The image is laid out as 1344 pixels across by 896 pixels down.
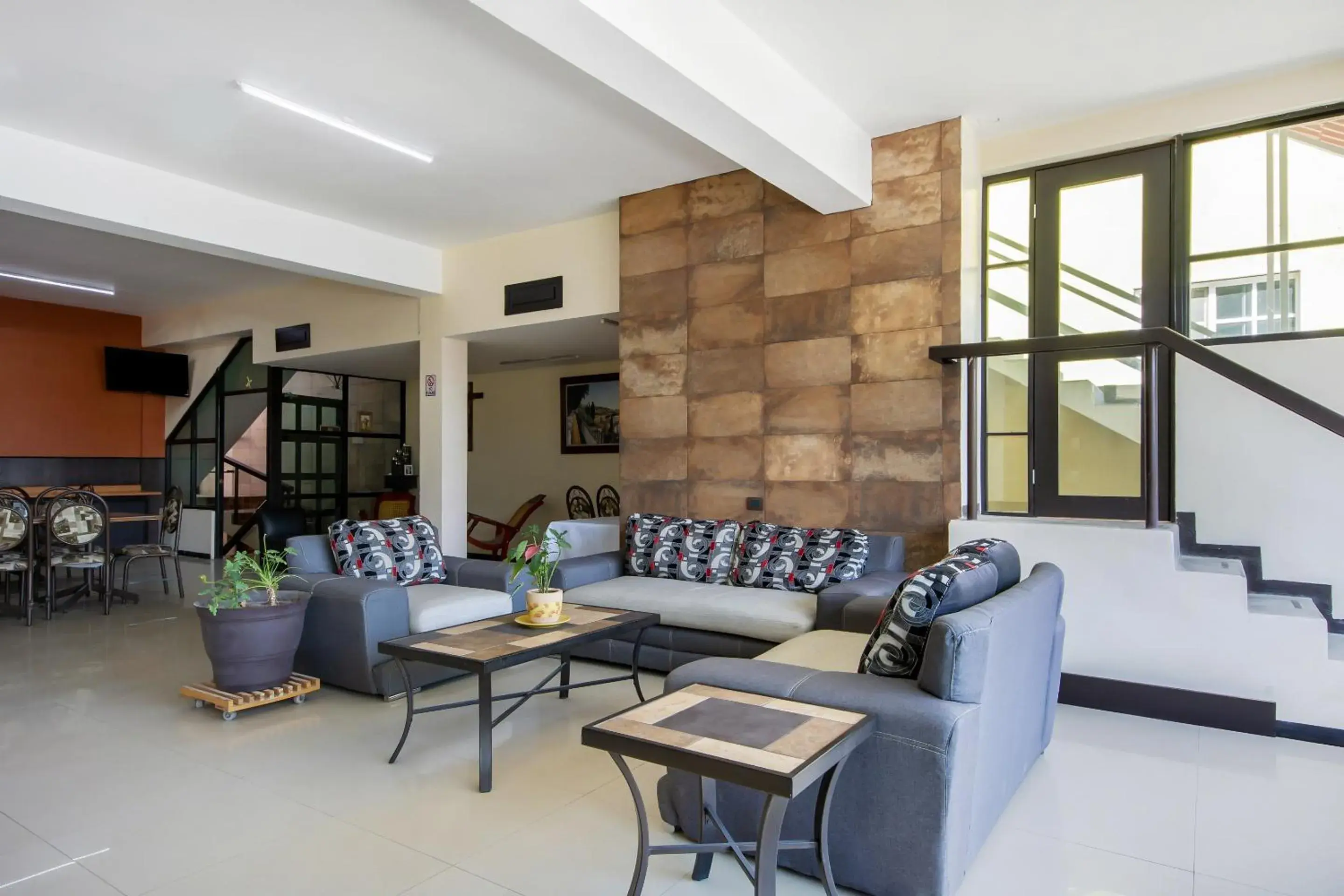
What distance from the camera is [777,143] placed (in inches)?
153

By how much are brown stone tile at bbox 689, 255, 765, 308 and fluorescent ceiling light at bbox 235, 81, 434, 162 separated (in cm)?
197

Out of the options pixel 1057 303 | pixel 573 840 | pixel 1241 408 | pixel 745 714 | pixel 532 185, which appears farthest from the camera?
pixel 532 185

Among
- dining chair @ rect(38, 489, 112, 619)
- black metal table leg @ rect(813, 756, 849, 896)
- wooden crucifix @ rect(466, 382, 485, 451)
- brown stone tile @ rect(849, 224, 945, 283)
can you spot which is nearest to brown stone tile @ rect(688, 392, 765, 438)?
brown stone tile @ rect(849, 224, 945, 283)

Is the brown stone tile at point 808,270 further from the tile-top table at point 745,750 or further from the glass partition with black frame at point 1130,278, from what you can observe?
the tile-top table at point 745,750

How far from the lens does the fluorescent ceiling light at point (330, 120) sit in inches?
161

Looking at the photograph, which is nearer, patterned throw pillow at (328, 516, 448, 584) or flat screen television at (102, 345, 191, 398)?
patterned throw pillow at (328, 516, 448, 584)

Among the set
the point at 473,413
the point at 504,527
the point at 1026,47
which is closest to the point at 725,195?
the point at 1026,47

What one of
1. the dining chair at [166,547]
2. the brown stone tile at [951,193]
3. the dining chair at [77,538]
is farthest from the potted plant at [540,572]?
the dining chair at [166,547]

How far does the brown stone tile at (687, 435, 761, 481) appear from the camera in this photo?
17.5ft

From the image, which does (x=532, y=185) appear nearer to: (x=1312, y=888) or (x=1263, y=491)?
(x=1263, y=491)

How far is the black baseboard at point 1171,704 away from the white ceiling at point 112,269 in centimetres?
803

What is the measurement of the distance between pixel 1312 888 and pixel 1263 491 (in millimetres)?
2619

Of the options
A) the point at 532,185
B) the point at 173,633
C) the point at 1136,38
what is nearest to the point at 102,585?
the point at 173,633

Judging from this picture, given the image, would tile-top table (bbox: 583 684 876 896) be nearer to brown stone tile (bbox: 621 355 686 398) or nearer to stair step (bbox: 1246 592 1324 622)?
stair step (bbox: 1246 592 1324 622)
